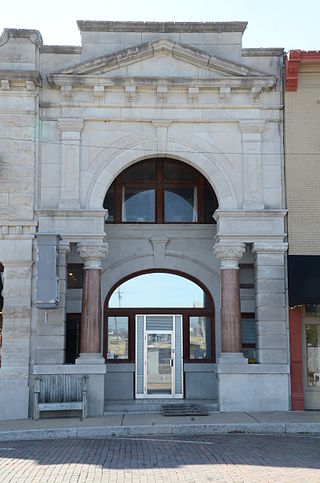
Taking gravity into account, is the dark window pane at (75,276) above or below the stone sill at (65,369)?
above

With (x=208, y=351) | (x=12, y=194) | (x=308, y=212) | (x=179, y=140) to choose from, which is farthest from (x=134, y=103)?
(x=208, y=351)

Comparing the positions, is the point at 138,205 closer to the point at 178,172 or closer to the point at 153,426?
the point at 178,172

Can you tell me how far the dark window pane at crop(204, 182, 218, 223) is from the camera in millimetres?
19234

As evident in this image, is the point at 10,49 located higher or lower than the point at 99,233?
higher

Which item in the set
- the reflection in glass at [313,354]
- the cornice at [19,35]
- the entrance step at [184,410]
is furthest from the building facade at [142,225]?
the reflection in glass at [313,354]

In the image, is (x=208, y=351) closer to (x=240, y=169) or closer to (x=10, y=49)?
(x=240, y=169)

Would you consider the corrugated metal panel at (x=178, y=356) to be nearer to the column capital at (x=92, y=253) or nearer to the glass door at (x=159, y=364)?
the glass door at (x=159, y=364)

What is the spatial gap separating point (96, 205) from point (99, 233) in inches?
33.8

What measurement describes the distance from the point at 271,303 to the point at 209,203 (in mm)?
4171

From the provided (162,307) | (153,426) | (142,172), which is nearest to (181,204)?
(142,172)

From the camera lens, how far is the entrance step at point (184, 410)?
52.1ft

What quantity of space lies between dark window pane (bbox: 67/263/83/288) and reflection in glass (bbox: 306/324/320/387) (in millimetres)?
6762

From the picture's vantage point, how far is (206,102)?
Result: 17531 mm

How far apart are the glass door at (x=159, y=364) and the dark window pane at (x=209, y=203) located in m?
3.80
